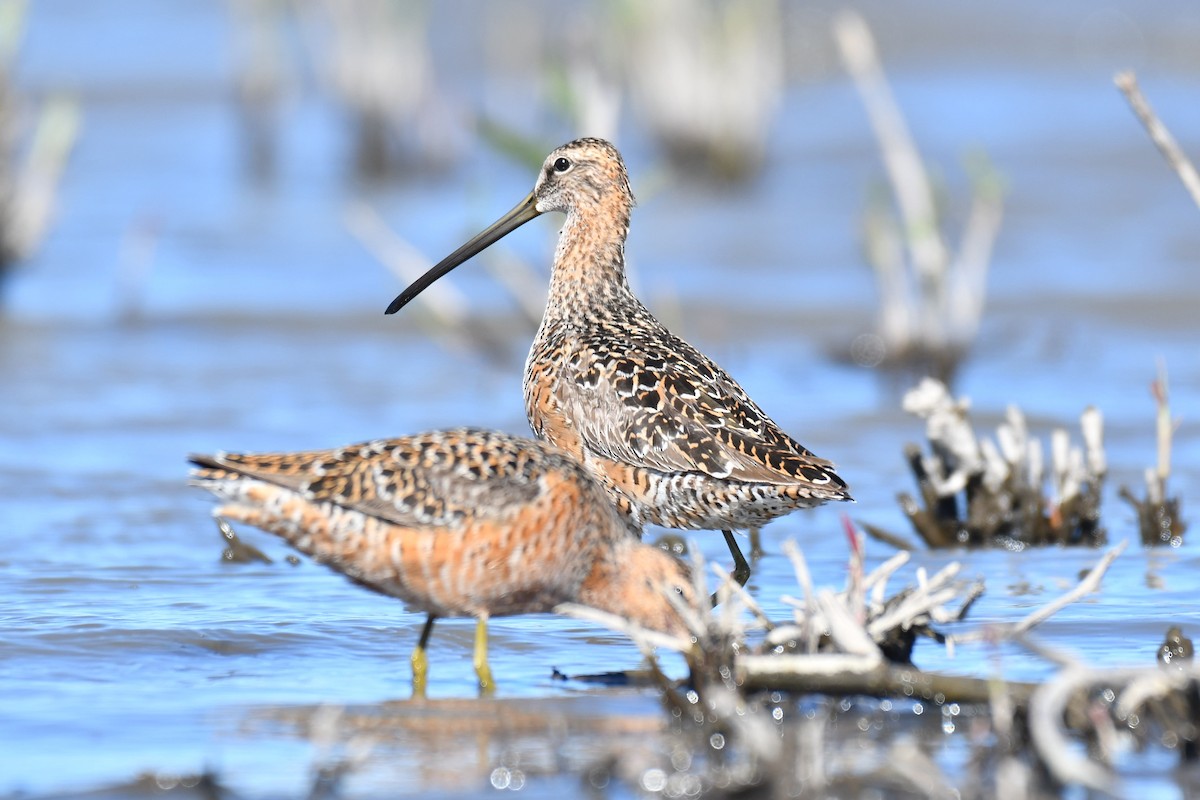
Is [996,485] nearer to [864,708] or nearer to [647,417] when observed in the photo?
[647,417]

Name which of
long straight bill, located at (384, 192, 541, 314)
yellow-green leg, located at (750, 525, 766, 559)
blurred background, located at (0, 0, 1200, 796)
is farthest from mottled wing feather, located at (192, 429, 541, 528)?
long straight bill, located at (384, 192, 541, 314)

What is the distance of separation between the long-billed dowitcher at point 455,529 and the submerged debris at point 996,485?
4.62ft

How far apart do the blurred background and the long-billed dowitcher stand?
9.3 inches

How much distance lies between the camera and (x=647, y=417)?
5023 millimetres

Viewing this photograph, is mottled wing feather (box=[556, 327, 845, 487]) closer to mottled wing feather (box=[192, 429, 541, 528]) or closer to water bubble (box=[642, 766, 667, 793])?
mottled wing feather (box=[192, 429, 541, 528])

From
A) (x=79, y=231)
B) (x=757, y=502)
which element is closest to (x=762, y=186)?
(x=79, y=231)

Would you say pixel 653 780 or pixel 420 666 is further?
pixel 420 666

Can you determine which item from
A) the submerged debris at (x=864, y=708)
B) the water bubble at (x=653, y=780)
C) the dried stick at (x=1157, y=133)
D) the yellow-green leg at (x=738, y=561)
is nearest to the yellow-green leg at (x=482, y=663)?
the submerged debris at (x=864, y=708)

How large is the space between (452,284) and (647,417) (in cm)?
539

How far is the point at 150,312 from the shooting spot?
31.5ft

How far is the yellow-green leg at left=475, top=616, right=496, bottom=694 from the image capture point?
4.18 metres

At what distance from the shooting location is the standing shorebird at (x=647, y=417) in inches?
190

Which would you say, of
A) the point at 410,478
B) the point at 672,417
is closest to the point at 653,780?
the point at 410,478

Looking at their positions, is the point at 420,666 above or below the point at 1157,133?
below
